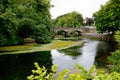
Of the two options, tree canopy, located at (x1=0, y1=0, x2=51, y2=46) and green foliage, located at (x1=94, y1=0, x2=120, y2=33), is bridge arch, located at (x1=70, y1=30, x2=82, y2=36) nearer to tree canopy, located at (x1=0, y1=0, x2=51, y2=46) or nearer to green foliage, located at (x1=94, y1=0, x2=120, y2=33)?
tree canopy, located at (x1=0, y1=0, x2=51, y2=46)

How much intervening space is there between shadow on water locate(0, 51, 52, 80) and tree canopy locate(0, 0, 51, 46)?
5582mm

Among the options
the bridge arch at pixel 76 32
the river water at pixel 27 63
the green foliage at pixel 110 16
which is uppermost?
the green foliage at pixel 110 16

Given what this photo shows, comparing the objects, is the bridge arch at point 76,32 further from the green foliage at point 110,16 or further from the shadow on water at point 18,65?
the shadow on water at point 18,65

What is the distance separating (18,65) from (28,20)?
23674 millimetres

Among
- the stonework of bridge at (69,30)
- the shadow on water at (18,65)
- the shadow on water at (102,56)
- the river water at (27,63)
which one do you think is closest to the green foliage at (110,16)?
the shadow on water at (102,56)

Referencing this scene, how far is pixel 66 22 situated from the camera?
119 meters

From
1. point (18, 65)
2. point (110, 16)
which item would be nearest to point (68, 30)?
point (110, 16)

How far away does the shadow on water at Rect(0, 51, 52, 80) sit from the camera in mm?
27731

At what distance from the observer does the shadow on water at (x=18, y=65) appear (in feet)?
91.0

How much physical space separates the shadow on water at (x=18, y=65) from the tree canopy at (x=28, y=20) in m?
5.58

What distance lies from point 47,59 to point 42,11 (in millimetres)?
29486

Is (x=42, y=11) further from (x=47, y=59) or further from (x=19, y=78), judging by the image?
(x=19, y=78)

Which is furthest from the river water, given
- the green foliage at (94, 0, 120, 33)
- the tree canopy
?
the green foliage at (94, 0, 120, 33)

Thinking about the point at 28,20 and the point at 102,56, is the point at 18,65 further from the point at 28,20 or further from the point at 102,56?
the point at 28,20
